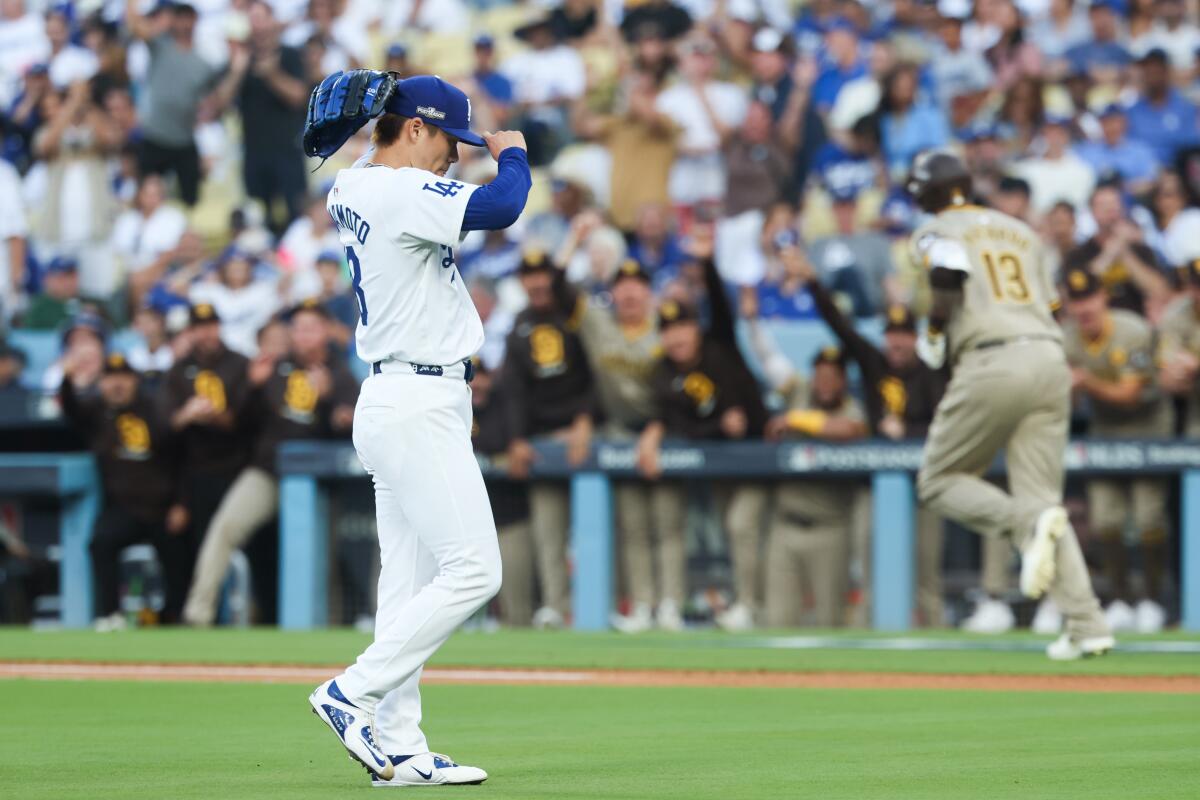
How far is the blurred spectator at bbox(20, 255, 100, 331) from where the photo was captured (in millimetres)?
17016

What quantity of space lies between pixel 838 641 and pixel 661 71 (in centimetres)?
716

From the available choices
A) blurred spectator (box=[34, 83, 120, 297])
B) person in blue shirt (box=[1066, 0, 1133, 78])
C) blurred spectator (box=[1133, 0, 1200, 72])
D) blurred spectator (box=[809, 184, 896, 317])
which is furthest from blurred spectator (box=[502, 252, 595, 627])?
blurred spectator (box=[34, 83, 120, 297])

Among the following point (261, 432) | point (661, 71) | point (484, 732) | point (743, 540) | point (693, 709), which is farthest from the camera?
point (661, 71)

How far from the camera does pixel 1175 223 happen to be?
1410cm

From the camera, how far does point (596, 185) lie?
1692cm

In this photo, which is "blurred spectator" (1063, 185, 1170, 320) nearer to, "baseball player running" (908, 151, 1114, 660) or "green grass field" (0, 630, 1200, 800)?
"baseball player running" (908, 151, 1114, 660)

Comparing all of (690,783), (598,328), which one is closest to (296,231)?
(598,328)

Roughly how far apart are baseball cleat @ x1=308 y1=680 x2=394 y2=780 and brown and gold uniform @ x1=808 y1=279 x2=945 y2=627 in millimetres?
7322

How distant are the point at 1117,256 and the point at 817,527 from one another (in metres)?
2.85

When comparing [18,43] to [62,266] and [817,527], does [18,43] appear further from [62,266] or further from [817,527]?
[817,527]

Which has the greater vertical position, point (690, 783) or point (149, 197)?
point (149, 197)

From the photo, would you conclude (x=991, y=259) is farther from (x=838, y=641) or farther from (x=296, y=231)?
(x=296, y=231)

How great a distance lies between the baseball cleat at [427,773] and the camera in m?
5.12

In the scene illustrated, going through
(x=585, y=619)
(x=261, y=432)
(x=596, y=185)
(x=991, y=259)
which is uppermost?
(x=596, y=185)
